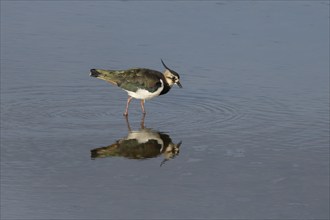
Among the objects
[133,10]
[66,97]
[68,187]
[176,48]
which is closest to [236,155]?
[68,187]

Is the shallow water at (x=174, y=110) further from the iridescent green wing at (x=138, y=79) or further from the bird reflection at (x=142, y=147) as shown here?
the iridescent green wing at (x=138, y=79)

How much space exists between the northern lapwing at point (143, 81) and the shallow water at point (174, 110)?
1.07 ft

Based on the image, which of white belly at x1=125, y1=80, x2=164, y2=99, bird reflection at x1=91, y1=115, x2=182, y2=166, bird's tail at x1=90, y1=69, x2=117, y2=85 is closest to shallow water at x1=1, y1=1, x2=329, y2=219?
bird reflection at x1=91, y1=115, x2=182, y2=166

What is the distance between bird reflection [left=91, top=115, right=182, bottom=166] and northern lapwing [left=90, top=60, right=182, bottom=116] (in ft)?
4.33

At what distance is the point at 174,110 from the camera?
18.1 m

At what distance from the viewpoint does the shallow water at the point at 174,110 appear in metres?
13.8

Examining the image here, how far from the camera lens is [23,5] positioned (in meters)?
24.0

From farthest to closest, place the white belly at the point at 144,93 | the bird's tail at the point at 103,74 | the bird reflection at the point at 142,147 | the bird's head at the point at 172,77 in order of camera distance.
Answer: the bird's tail at the point at 103,74 → the bird's head at the point at 172,77 → the white belly at the point at 144,93 → the bird reflection at the point at 142,147

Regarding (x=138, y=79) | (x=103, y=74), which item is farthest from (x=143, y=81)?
(x=103, y=74)

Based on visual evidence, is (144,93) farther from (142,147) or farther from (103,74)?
(142,147)

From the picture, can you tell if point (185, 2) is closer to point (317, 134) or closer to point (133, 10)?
point (133, 10)

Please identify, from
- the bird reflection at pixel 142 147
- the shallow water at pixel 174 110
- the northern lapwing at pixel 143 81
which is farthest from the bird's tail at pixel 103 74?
the bird reflection at pixel 142 147

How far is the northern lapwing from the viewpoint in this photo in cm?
1808

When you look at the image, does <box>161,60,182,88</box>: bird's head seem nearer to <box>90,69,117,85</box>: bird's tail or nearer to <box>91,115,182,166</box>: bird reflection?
<box>90,69,117,85</box>: bird's tail
